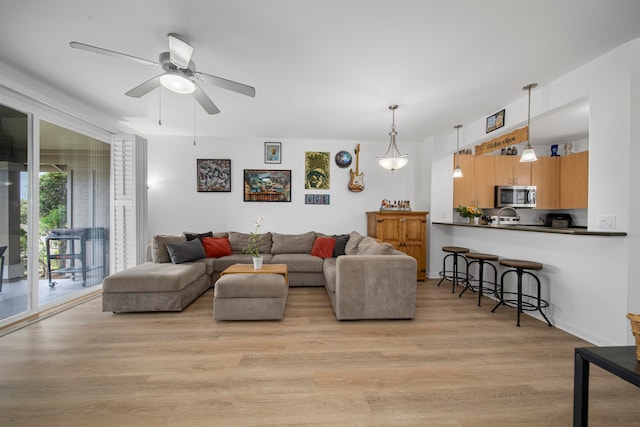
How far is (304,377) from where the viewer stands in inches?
73.7

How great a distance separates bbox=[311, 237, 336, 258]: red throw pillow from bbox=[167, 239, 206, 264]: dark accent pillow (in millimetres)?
1914

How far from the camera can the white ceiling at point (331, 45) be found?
1.80m

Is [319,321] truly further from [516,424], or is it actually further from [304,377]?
[516,424]

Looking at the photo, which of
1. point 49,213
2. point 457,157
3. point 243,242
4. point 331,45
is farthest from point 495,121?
point 49,213

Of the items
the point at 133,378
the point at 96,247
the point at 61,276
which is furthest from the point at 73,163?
the point at 133,378

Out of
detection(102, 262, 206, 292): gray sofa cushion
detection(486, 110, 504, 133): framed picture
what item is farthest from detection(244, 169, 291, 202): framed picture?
detection(486, 110, 504, 133): framed picture

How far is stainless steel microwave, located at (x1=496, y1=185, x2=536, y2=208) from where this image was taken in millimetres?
4734

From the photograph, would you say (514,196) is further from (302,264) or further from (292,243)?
(292,243)

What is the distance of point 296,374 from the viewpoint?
6.25ft

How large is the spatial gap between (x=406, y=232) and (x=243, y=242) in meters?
2.99

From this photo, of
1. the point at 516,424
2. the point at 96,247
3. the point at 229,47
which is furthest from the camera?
the point at 96,247

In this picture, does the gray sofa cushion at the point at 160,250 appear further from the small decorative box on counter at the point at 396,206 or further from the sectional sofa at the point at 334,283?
the small decorative box on counter at the point at 396,206

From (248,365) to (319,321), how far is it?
1005mm

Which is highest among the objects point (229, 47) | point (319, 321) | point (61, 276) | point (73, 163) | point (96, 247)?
point (229, 47)
